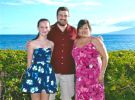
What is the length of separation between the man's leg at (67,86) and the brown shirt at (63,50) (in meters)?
0.10

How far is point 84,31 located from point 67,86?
3.61 ft

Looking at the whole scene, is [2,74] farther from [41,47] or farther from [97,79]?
[97,79]

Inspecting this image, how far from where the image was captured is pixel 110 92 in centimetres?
991

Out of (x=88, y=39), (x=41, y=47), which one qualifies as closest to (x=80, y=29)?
(x=88, y=39)

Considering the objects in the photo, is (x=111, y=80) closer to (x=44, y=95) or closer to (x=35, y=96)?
(x=44, y=95)

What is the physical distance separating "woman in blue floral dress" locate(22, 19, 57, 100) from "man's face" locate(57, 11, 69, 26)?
0.23m

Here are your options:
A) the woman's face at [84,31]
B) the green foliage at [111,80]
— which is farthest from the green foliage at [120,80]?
the woman's face at [84,31]

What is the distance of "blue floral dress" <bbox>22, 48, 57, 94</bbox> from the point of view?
8.45 metres

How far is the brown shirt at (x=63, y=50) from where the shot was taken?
28.1 feet

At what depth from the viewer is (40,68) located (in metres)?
8.48

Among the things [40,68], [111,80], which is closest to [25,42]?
[111,80]

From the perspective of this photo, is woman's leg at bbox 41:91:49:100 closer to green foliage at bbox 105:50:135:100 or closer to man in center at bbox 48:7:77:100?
man in center at bbox 48:7:77:100

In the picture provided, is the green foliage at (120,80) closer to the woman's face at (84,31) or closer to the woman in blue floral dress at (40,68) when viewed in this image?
the woman in blue floral dress at (40,68)

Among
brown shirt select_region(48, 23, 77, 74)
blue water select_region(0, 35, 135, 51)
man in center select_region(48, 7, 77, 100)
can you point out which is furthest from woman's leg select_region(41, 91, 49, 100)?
blue water select_region(0, 35, 135, 51)
